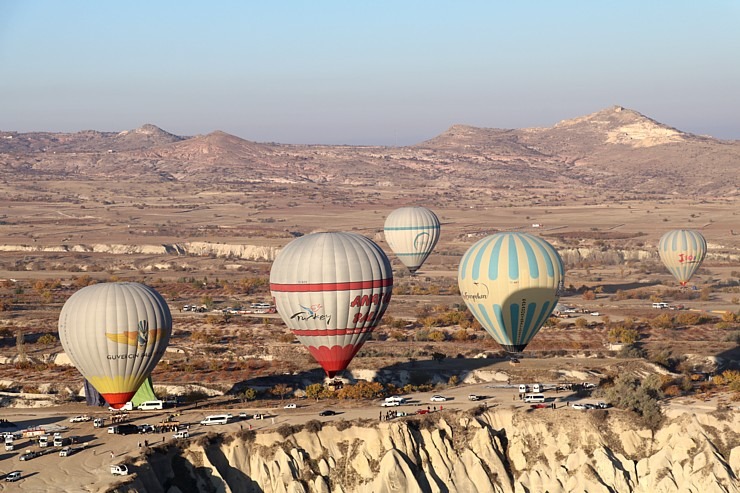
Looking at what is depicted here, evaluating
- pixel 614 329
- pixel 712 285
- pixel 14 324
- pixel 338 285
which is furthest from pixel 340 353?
pixel 712 285

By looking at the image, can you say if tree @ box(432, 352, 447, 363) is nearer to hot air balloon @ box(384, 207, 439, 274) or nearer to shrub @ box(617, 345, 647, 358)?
shrub @ box(617, 345, 647, 358)

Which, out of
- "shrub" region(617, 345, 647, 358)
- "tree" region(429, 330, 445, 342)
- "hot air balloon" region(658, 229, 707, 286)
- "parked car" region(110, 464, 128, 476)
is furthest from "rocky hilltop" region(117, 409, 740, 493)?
"hot air balloon" region(658, 229, 707, 286)

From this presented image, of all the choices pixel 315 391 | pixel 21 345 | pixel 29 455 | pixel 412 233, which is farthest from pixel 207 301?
pixel 29 455

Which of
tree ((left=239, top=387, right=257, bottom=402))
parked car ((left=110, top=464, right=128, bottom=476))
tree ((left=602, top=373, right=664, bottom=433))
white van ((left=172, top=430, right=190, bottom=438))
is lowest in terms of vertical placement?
tree ((left=239, top=387, right=257, bottom=402))

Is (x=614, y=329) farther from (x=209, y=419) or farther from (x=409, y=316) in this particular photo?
(x=209, y=419)

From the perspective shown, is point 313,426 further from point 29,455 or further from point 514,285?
point 514,285

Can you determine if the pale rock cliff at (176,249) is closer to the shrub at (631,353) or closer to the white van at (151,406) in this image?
the shrub at (631,353)
